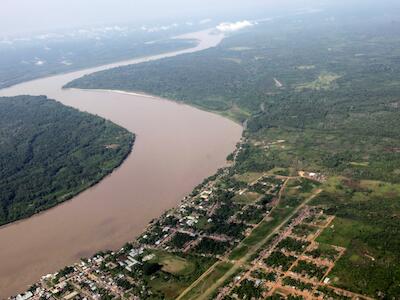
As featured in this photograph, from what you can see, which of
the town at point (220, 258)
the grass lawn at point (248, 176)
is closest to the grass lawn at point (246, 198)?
the town at point (220, 258)

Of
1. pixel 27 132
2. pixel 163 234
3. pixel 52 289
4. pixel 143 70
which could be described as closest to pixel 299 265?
pixel 163 234

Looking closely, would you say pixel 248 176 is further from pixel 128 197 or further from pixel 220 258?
pixel 220 258

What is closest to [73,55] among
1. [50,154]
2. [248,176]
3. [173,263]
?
[50,154]

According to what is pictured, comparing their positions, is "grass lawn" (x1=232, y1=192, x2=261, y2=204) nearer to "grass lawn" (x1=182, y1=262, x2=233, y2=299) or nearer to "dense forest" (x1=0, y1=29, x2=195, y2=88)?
"grass lawn" (x1=182, y1=262, x2=233, y2=299)

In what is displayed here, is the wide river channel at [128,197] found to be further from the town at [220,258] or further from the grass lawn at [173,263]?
the grass lawn at [173,263]

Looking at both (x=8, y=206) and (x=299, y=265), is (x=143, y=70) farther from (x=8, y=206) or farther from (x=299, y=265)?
(x=299, y=265)

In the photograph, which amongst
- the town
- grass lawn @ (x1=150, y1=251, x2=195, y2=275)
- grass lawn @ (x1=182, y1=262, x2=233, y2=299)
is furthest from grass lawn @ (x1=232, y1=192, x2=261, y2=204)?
grass lawn @ (x1=182, y1=262, x2=233, y2=299)

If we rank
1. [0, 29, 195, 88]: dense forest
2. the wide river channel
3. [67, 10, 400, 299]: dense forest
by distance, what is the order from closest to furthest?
[67, 10, 400, 299]: dense forest, the wide river channel, [0, 29, 195, 88]: dense forest
